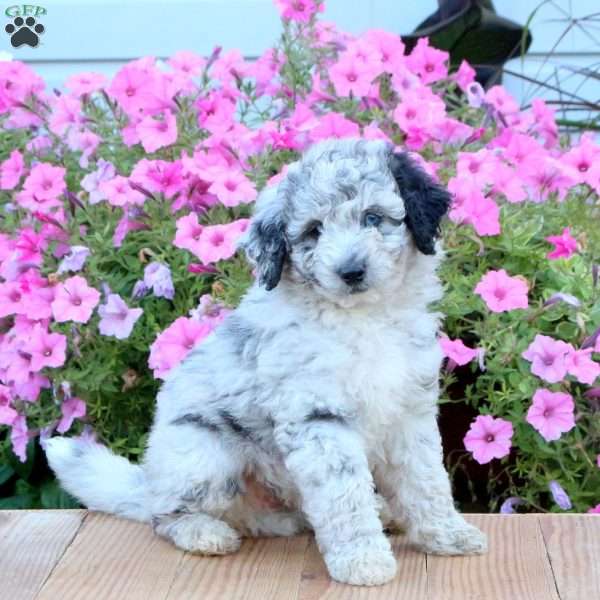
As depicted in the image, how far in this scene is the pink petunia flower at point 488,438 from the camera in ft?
13.6

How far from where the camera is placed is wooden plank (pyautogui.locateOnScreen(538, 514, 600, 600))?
3.36 m

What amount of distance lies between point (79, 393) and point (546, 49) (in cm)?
378

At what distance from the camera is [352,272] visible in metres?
3.23

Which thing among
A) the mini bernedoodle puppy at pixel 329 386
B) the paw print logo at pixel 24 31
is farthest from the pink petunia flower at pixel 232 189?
the paw print logo at pixel 24 31

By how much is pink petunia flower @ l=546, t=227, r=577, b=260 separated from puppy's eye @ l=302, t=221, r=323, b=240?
4.30 feet

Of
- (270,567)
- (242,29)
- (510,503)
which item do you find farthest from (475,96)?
(270,567)

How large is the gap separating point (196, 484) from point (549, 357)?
49.0 inches

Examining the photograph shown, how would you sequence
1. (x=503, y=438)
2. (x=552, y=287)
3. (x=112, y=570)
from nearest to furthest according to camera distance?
(x=112, y=570) → (x=503, y=438) → (x=552, y=287)

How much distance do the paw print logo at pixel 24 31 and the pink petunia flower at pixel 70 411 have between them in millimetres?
3225

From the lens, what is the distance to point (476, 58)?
269 inches

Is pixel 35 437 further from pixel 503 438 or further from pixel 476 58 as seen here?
pixel 476 58

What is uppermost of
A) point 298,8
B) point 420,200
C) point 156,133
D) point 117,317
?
point 420,200

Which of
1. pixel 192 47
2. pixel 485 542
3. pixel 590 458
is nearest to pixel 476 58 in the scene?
pixel 192 47

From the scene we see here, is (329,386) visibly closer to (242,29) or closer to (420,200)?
(420,200)
